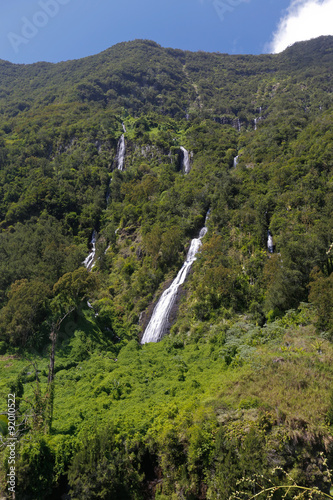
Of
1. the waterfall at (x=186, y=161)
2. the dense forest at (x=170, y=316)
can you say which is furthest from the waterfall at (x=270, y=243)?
the waterfall at (x=186, y=161)

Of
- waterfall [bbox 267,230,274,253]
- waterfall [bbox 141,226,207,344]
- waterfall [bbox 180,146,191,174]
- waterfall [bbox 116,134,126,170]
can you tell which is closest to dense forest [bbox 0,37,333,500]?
waterfall [bbox 267,230,274,253]

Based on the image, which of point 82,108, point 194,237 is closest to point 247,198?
point 194,237

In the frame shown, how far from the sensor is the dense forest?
10359 millimetres

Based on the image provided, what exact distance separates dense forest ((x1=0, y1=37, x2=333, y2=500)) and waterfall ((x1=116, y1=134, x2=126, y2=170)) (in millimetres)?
613

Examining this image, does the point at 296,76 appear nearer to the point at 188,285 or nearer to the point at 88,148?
the point at 88,148

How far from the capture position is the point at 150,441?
11.4 meters

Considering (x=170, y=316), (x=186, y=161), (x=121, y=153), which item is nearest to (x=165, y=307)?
(x=170, y=316)

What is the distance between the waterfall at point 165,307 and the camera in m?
26.3

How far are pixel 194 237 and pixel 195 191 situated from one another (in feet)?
30.6

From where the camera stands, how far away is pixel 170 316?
26.9 metres

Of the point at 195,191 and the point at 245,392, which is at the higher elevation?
the point at 195,191

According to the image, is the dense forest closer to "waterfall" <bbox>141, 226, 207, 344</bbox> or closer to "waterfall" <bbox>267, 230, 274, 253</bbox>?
"waterfall" <bbox>267, 230, 274, 253</bbox>

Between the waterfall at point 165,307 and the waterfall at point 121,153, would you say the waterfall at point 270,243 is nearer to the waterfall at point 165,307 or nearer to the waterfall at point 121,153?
the waterfall at point 165,307

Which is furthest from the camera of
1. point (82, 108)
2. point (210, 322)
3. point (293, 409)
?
point (82, 108)
